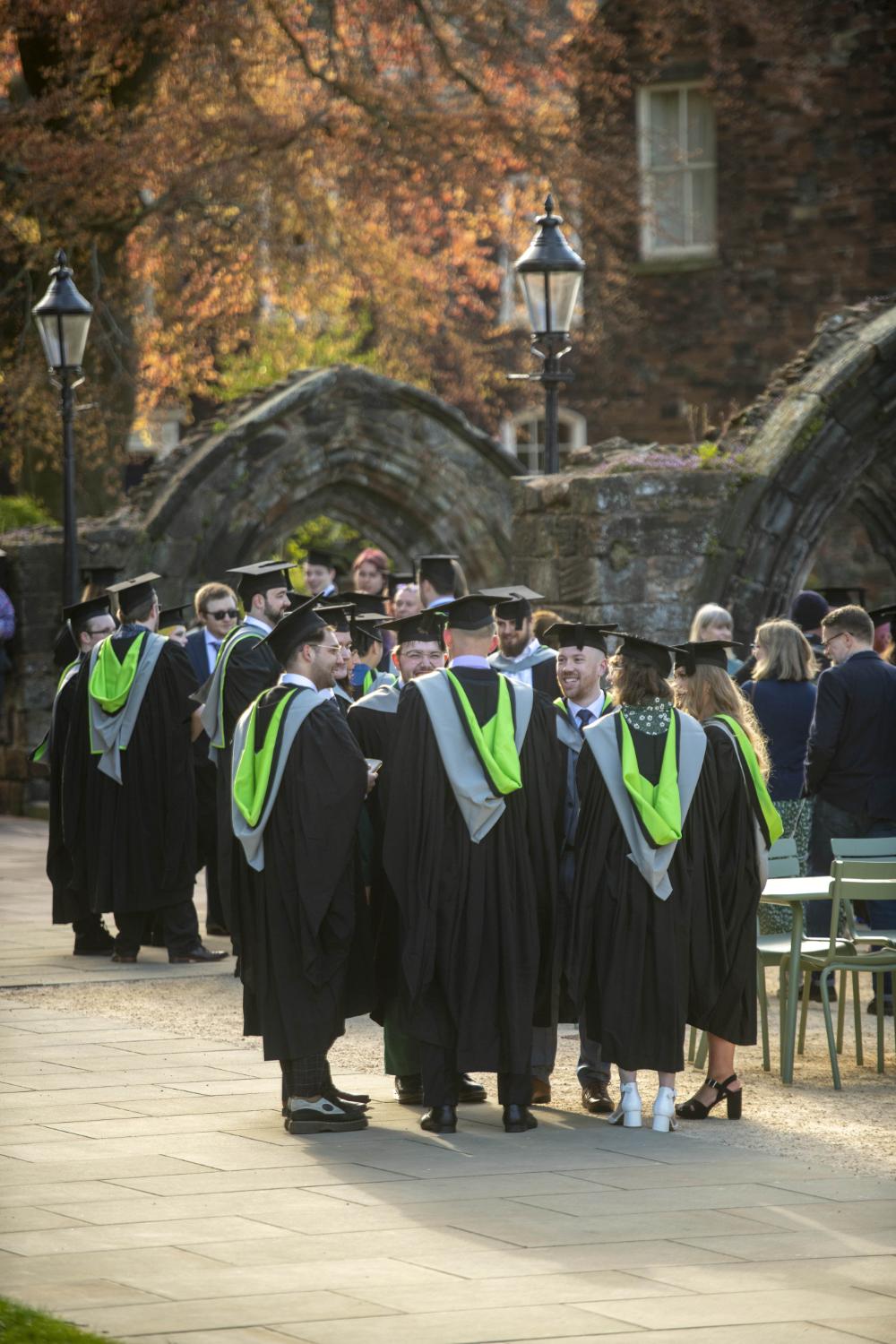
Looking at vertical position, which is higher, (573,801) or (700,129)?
(700,129)

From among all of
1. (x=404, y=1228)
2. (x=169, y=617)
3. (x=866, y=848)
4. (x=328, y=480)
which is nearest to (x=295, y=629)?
(x=404, y=1228)

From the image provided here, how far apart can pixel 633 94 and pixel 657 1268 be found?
23.2 meters

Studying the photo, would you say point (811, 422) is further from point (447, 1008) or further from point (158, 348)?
point (158, 348)

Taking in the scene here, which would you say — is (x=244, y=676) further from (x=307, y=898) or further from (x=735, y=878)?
(x=735, y=878)

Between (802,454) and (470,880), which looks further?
(802,454)

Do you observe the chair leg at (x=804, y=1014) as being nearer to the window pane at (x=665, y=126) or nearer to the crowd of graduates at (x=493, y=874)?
the crowd of graduates at (x=493, y=874)

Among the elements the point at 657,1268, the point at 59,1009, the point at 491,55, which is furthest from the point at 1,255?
the point at 657,1268

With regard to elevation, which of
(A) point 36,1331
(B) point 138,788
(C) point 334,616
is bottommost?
(A) point 36,1331

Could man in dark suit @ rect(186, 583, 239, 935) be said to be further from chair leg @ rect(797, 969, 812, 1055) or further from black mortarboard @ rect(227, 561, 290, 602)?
chair leg @ rect(797, 969, 812, 1055)

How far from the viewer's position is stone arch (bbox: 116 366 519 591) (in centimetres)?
1981

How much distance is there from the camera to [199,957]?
1178 cm

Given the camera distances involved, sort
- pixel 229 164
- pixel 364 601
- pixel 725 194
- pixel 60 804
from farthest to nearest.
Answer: pixel 725 194 → pixel 229 164 → pixel 364 601 → pixel 60 804

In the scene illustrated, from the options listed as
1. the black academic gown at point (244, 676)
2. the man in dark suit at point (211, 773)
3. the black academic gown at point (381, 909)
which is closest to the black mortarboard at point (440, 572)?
the black academic gown at point (244, 676)

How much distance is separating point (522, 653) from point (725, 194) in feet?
58.1
